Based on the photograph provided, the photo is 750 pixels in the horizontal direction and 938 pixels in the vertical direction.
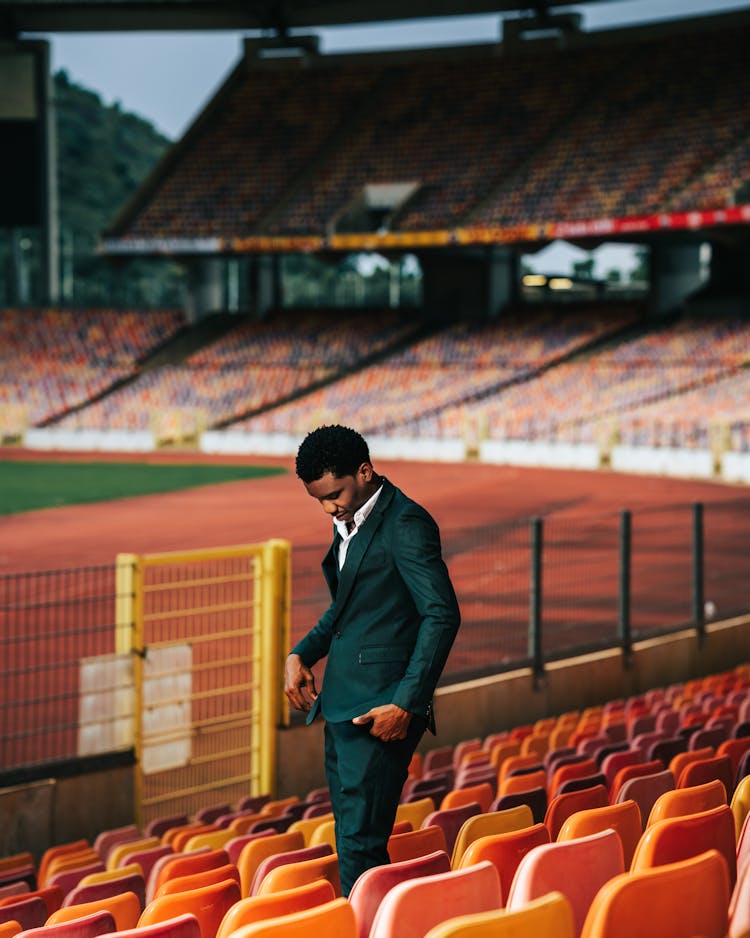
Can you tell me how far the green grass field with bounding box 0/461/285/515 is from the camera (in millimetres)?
28891

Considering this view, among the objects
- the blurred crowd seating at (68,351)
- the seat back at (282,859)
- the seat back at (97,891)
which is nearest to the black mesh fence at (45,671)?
the seat back at (282,859)

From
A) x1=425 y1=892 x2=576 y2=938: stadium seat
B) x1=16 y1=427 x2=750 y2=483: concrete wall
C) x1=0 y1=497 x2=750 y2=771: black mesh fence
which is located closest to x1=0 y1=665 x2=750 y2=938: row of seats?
x1=425 y1=892 x2=576 y2=938: stadium seat

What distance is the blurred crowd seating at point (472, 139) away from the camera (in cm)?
4516

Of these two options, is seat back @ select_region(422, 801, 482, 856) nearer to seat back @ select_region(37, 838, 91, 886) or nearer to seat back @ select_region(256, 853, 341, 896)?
seat back @ select_region(256, 853, 341, 896)

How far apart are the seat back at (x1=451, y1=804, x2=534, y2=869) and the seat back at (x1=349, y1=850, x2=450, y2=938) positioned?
0.70 metres

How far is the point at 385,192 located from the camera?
49281mm

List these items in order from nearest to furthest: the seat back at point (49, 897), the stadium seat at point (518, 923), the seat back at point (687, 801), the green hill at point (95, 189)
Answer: the stadium seat at point (518, 923) → the seat back at point (687, 801) → the seat back at point (49, 897) → the green hill at point (95, 189)

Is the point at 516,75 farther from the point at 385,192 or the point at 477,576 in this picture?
the point at 477,576

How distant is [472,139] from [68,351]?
678 inches

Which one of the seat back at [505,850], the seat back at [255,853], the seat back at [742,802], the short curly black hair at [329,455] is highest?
the short curly black hair at [329,455]

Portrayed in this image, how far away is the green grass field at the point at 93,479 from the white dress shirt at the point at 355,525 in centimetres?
2291

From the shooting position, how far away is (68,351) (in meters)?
52.2

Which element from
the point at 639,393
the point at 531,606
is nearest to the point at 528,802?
the point at 531,606

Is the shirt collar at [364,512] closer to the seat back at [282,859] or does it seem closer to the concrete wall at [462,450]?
the seat back at [282,859]
